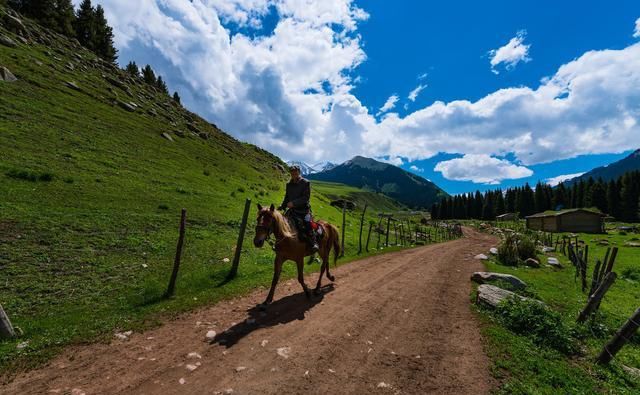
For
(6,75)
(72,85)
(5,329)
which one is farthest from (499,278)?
(72,85)

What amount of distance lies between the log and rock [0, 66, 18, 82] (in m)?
47.3

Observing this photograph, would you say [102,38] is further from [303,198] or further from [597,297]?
[597,297]

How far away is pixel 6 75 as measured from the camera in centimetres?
2917

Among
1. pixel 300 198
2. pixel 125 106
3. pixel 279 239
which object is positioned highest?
pixel 125 106

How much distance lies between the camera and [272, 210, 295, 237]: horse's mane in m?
9.60

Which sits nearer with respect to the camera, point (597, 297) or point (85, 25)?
point (597, 297)

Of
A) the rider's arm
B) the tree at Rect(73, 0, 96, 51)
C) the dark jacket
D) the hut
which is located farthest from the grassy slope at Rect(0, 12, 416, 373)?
the hut

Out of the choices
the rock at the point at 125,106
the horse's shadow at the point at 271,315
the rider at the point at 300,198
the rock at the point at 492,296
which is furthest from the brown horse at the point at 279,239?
the rock at the point at 125,106

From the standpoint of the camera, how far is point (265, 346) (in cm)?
703

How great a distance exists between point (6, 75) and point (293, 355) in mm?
41940

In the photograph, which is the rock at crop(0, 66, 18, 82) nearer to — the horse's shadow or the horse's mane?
the horse's mane

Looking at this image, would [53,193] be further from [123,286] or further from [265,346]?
[265,346]

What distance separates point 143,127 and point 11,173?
24.6m

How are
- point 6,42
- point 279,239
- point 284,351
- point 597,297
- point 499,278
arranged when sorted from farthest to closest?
Answer: point 6,42 → point 499,278 → point 279,239 → point 597,297 → point 284,351
